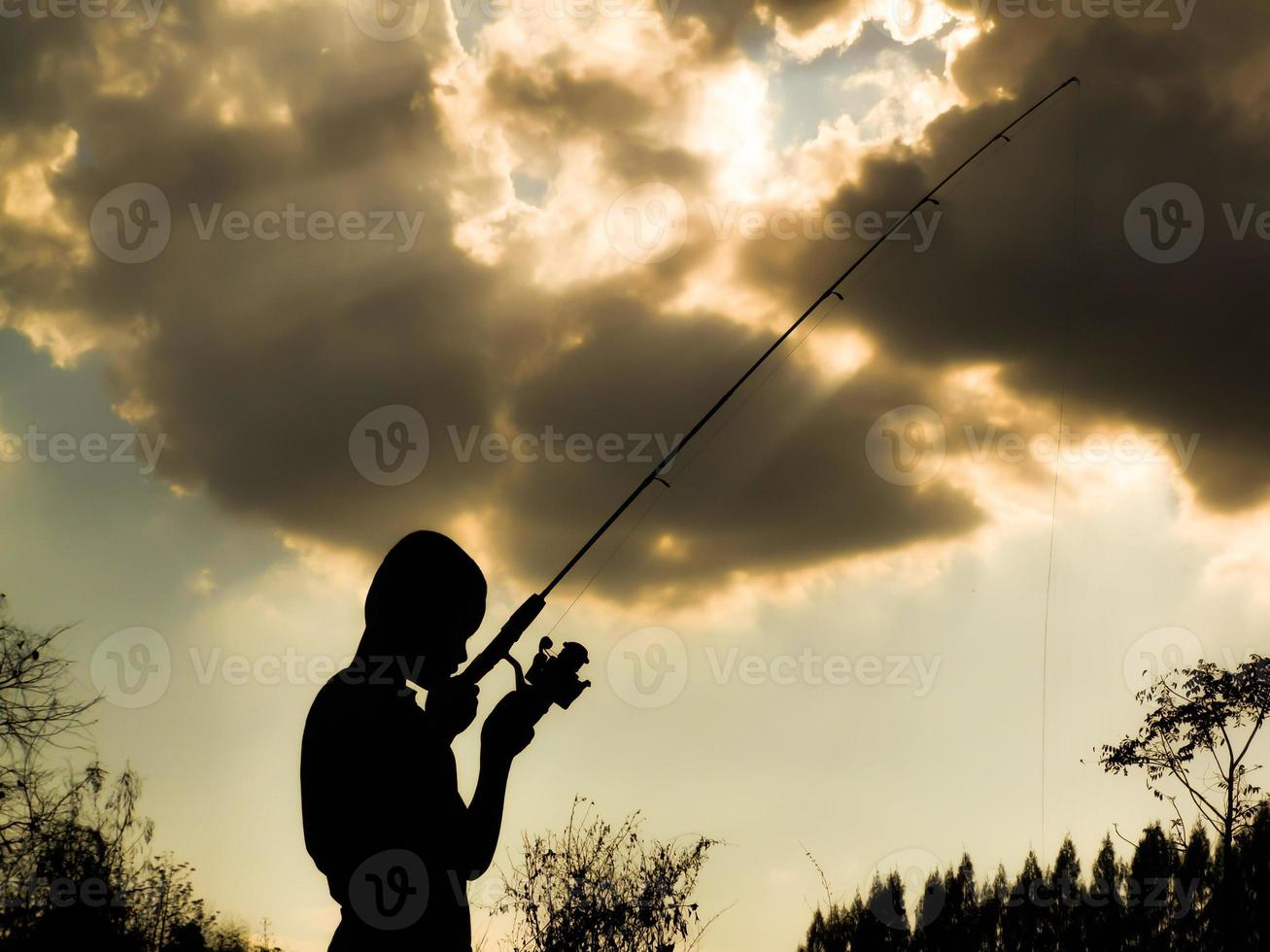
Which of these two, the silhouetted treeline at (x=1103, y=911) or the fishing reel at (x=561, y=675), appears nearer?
the fishing reel at (x=561, y=675)

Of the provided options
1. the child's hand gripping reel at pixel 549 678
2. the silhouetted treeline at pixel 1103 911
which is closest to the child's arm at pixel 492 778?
the child's hand gripping reel at pixel 549 678

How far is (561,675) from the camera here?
12.6 feet

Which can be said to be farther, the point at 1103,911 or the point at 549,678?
the point at 1103,911

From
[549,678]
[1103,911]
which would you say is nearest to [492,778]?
[549,678]

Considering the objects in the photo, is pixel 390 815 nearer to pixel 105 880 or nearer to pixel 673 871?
pixel 673 871

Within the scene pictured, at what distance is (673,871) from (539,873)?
8.10 ft

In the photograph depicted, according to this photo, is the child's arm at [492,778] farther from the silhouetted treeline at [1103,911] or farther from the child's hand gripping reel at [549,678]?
the silhouetted treeline at [1103,911]

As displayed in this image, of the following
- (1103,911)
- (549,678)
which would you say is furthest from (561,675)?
(1103,911)

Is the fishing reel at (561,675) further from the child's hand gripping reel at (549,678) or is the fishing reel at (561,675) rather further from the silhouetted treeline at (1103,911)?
the silhouetted treeline at (1103,911)

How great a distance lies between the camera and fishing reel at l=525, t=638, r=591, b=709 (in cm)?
379

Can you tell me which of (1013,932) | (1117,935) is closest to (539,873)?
(1117,935)

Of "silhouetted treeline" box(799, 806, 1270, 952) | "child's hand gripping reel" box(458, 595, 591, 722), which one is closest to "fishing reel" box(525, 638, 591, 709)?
"child's hand gripping reel" box(458, 595, 591, 722)

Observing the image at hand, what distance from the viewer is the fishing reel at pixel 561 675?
3785mm

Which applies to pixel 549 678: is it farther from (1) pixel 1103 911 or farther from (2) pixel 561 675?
(1) pixel 1103 911
